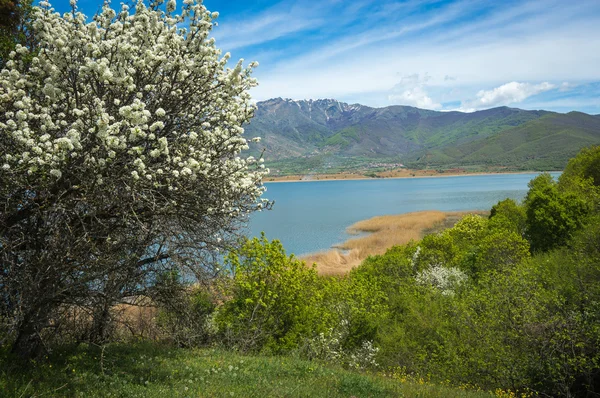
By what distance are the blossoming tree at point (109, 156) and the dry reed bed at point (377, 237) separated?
33.9 metres

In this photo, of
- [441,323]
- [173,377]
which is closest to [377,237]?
[441,323]

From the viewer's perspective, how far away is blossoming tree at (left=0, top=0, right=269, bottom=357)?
6.82 metres

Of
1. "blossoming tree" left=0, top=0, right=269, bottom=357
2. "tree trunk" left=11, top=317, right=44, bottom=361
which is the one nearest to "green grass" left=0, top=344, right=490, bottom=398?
"tree trunk" left=11, top=317, right=44, bottom=361

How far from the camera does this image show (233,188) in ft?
29.8

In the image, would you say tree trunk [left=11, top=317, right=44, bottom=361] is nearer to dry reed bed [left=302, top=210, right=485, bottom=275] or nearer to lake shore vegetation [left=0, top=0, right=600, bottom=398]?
lake shore vegetation [left=0, top=0, right=600, bottom=398]

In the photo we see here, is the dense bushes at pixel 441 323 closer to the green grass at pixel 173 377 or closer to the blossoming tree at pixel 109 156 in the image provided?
the green grass at pixel 173 377

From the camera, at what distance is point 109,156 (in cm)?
648

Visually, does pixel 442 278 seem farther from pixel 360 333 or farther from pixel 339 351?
pixel 339 351

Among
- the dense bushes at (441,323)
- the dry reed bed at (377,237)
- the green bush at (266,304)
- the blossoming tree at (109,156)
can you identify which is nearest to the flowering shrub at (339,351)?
the dense bushes at (441,323)

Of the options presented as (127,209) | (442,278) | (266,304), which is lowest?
(442,278)

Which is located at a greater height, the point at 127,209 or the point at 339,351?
the point at 127,209

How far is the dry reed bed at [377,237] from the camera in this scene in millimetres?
48656

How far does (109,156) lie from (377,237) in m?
57.5

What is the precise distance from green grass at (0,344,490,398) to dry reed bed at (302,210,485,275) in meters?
29.9
